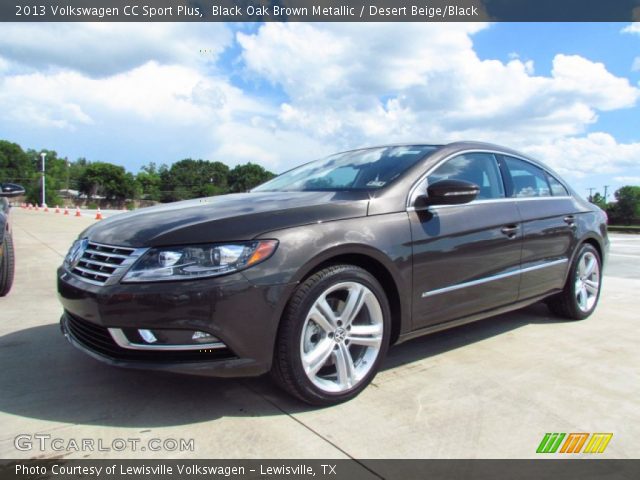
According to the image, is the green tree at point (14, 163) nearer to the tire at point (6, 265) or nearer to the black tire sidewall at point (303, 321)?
the tire at point (6, 265)

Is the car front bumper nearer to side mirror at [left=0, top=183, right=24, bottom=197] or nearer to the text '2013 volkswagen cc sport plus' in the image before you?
the text '2013 volkswagen cc sport plus'

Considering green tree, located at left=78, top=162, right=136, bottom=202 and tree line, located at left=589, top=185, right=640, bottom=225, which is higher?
green tree, located at left=78, top=162, right=136, bottom=202

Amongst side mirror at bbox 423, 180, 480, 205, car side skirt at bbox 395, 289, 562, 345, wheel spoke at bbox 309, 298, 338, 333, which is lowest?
car side skirt at bbox 395, 289, 562, 345

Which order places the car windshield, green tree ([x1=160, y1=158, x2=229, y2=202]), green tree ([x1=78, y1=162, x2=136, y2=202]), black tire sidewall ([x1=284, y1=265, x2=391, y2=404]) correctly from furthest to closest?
green tree ([x1=78, y1=162, x2=136, y2=202]), green tree ([x1=160, y1=158, x2=229, y2=202]), the car windshield, black tire sidewall ([x1=284, y1=265, x2=391, y2=404])

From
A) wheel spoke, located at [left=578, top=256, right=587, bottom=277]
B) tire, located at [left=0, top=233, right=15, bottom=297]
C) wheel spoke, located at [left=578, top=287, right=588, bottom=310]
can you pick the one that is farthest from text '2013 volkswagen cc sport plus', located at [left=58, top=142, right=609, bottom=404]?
tire, located at [left=0, top=233, right=15, bottom=297]

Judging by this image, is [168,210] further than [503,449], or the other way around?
[168,210]

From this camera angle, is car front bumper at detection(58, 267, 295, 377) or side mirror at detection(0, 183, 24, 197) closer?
car front bumper at detection(58, 267, 295, 377)

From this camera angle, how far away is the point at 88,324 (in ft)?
8.38

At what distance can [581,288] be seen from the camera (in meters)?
4.41

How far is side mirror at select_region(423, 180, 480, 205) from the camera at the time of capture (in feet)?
9.57

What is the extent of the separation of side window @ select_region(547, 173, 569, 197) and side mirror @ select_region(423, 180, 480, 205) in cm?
164
